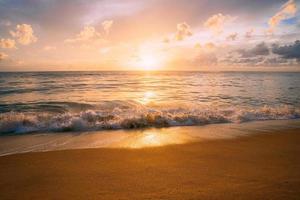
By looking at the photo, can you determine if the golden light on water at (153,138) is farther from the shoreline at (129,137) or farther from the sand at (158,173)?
the sand at (158,173)

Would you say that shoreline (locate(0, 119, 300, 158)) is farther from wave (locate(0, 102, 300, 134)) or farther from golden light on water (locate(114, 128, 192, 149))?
wave (locate(0, 102, 300, 134))

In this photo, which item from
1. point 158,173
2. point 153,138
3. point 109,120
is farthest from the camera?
point 109,120

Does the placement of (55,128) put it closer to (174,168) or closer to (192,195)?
(174,168)

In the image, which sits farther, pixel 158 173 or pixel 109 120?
pixel 109 120

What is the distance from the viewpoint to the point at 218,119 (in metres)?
11.6

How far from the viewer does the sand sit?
12.8 ft

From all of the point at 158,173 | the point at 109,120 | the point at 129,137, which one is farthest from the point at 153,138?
the point at 158,173

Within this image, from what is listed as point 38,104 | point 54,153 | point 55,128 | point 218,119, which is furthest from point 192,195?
point 38,104

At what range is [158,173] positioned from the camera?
15.5ft

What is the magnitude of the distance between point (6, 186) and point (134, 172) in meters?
2.52

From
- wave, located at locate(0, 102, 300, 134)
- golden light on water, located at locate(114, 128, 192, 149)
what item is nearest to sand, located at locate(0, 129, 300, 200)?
golden light on water, located at locate(114, 128, 192, 149)

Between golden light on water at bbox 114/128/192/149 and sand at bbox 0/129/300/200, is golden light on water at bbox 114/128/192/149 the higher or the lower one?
the lower one

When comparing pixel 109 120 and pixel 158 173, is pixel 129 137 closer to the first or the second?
pixel 109 120

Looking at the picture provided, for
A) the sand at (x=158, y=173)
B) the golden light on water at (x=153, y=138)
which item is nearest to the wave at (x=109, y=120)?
the golden light on water at (x=153, y=138)
